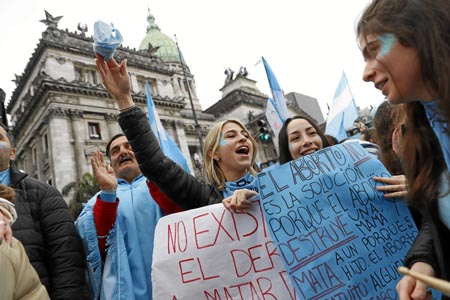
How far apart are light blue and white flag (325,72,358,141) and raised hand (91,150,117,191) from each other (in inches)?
181

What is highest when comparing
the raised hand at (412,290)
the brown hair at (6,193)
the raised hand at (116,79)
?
the raised hand at (116,79)

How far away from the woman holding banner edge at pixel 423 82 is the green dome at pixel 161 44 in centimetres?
4300

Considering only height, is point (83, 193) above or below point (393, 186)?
above

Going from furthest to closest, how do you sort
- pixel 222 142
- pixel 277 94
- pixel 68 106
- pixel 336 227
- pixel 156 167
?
pixel 68 106, pixel 277 94, pixel 222 142, pixel 156 167, pixel 336 227

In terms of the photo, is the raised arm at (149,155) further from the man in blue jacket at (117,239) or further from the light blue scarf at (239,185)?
the man in blue jacket at (117,239)

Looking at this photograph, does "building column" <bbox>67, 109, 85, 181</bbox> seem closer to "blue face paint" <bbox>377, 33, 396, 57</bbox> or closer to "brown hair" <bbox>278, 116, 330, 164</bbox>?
"brown hair" <bbox>278, 116, 330, 164</bbox>

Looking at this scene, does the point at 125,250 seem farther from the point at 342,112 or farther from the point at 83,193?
the point at 83,193

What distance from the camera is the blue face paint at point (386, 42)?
1410 mm

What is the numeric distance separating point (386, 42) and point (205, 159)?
176cm

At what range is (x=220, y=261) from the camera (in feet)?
6.89

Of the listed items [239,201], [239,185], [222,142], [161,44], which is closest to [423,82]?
[239,201]

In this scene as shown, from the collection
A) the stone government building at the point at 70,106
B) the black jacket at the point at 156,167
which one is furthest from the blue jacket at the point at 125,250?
the stone government building at the point at 70,106

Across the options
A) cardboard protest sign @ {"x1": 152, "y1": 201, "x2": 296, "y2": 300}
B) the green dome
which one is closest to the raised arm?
cardboard protest sign @ {"x1": 152, "y1": 201, "x2": 296, "y2": 300}

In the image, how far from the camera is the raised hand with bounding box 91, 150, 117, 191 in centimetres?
261
